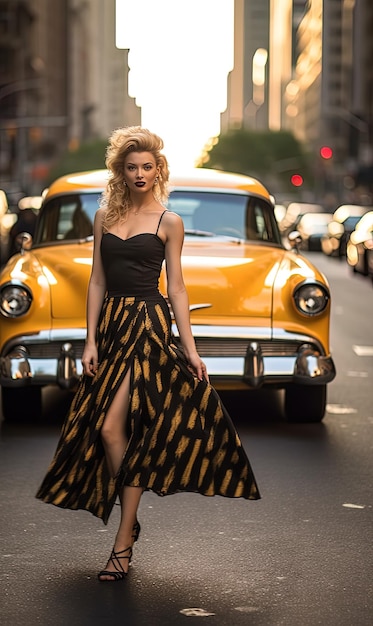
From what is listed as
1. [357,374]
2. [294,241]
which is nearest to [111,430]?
[294,241]

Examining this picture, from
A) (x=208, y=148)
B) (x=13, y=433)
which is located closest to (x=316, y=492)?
(x=13, y=433)

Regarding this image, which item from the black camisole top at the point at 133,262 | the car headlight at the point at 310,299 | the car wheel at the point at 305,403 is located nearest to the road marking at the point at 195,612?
the black camisole top at the point at 133,262

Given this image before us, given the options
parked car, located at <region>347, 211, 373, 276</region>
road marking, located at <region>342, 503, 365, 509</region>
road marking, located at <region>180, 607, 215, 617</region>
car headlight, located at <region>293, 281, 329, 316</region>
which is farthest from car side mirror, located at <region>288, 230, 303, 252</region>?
parked car, located at <region>347, 211, 373, 276</region>

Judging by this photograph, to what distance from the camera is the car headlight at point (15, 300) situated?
8.93 m

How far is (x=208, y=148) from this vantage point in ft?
523

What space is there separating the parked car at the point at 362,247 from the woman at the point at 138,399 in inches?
892

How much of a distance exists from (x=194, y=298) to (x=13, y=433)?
1508 mm

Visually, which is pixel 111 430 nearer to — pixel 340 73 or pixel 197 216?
pixel 197 216

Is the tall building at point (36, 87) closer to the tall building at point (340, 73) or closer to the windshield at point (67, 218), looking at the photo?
the tall building at point (340, 73)

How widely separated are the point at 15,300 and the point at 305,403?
2152 mm

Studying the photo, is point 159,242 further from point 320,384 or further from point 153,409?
point 320,384

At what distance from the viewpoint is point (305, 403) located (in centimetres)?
941

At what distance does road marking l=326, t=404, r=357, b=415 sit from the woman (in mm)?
4827

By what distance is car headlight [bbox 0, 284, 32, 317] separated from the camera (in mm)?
8930
